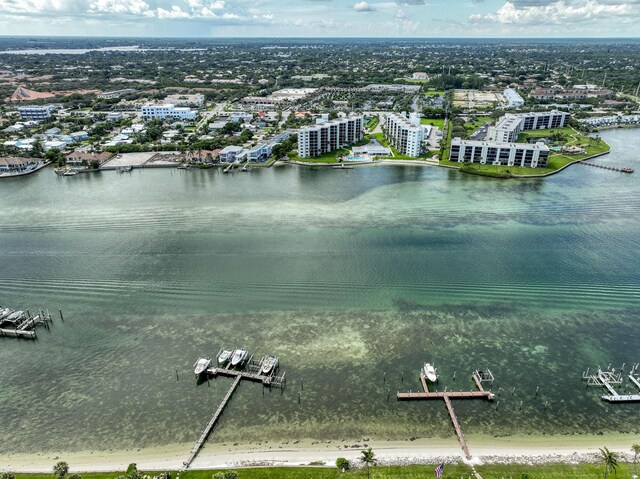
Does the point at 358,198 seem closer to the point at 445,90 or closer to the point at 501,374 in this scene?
the point at 501,374

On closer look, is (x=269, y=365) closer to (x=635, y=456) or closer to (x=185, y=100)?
(x=635, y=456)

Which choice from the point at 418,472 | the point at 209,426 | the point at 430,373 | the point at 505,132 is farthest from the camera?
the point at 505,132

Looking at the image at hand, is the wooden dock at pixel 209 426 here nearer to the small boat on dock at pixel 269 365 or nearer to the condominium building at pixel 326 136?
the small boat on dock at pixel 269 365

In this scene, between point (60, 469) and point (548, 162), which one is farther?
point (548, 162)

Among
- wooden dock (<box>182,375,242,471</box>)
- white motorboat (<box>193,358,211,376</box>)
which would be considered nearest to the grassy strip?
wooden dock (<box>182,375,242,471</box>)

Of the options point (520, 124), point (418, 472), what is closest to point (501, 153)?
point (520, 124)

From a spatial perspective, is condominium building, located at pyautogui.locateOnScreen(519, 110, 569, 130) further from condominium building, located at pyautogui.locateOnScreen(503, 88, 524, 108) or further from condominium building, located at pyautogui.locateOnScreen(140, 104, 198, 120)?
condominium building, located at pyautogui.locateOnScreen(140, 104, 198, 120)
